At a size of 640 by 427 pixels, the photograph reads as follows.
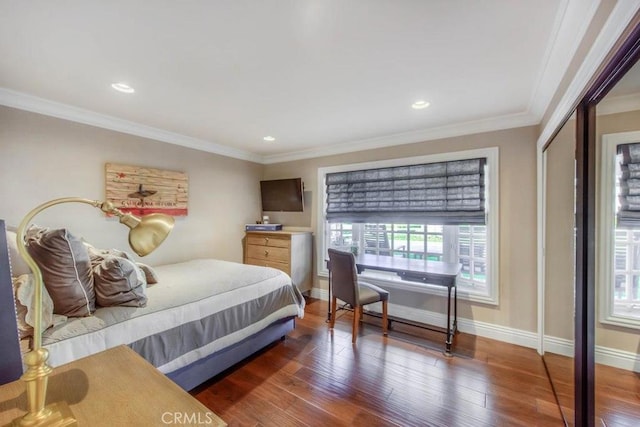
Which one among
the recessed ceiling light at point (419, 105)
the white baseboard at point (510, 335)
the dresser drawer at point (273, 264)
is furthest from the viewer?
the dresser drawer at point (273, 264)

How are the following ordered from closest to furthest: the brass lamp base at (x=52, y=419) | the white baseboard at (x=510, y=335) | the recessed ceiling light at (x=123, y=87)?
1. the brass lamp base at (x=52, y=419)
2. the white baseboard at (x=510, y=335)
3. the recessed ceiling light at (x=123, y=87)

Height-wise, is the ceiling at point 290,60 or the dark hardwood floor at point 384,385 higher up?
the ceiling at point 290,60

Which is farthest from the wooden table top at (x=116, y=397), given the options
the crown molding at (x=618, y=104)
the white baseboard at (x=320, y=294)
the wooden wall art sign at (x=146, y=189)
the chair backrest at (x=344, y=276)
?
the white baseboard at (x=320, y=294)

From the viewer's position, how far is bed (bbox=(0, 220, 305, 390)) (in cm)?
142

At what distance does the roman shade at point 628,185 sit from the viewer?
3.68ft

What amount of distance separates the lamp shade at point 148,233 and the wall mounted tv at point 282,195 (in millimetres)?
3344

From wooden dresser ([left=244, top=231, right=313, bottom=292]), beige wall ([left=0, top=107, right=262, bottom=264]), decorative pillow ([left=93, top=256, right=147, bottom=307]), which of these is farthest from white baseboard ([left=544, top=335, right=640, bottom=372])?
beige wall ([left=0, top=107, right=262, bottom=264])

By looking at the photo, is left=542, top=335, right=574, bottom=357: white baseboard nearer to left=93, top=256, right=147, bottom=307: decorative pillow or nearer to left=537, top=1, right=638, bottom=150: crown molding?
left=537, top=1, right=638, bottom=150: crown molding

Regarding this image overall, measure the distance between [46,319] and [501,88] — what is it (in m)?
3.33

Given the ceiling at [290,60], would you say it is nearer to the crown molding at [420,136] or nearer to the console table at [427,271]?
the crown molding at [420,136]

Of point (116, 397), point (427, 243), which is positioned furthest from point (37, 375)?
point (427, 243)

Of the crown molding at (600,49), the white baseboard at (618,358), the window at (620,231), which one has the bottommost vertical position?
the white baseboard at (618,358)

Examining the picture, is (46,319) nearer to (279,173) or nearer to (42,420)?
(42,420)

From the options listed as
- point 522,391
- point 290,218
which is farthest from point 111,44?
point 522,391
